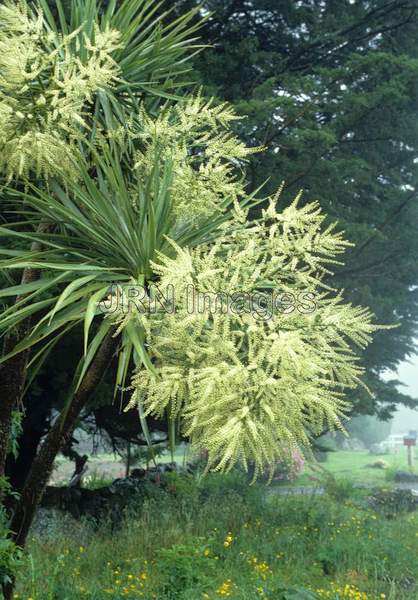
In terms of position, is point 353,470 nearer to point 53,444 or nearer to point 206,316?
point 53,444

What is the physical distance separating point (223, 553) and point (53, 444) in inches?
149

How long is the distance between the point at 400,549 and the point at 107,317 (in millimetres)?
6049

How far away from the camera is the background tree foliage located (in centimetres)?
872

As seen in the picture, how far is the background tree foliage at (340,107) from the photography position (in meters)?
8.72

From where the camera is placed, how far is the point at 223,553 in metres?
8.02

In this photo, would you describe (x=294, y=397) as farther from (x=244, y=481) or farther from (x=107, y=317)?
(x=244, y=481)

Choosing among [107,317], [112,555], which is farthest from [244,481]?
[107,317]

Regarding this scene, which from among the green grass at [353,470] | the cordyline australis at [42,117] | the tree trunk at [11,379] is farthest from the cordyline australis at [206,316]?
the green grass at [353,470]

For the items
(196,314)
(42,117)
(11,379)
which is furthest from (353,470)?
(196,314)

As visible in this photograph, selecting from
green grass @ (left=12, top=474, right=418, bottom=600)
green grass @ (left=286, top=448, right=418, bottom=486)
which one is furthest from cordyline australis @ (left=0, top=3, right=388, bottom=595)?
green grass @ (left=286, top=448, right=418, bottom=486)

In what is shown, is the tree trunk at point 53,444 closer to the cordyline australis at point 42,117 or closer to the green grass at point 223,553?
the cordyline australis at point 42,117

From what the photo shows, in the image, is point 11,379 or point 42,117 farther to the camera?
point 11,379

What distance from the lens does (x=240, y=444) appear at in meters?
3.25

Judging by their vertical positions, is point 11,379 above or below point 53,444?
above
